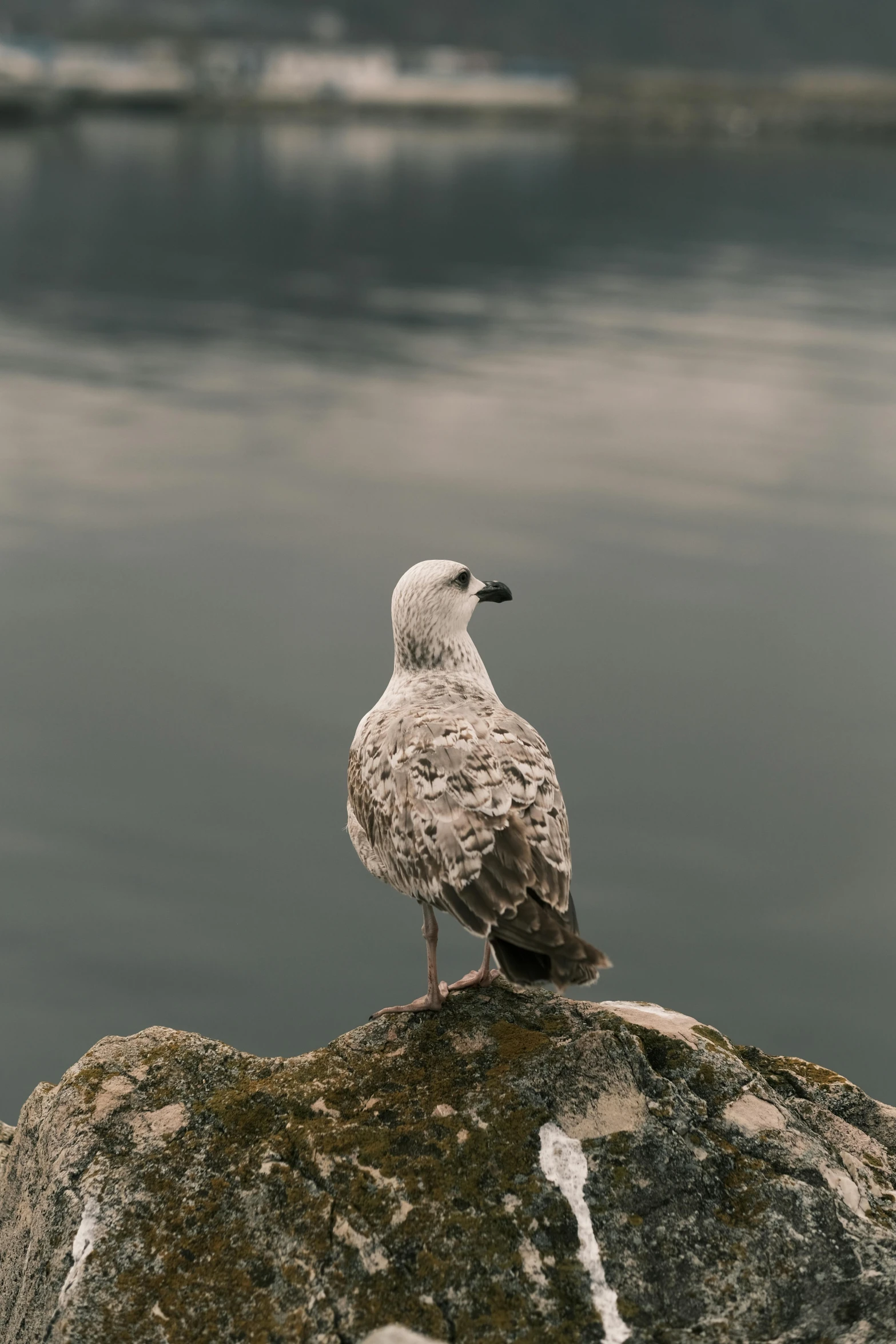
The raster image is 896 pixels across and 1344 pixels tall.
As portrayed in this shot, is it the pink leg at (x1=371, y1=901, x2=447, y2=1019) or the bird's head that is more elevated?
the bird's head

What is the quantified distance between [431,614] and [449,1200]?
9.85ft

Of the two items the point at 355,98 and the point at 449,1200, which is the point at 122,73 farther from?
the point at 449,1200

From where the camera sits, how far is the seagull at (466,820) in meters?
5.54

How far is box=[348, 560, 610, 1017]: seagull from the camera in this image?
218 inches

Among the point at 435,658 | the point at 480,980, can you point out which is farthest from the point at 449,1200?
the point at 435,658

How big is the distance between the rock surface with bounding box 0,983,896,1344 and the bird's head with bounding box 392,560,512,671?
80.8 inches

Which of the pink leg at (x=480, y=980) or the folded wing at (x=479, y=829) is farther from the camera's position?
the pink leg at (x=480, y=980)

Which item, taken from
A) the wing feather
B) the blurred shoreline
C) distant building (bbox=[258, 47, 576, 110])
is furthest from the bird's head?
distant building (bbox=[258, 47, 576, 110])

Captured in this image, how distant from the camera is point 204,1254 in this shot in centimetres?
490

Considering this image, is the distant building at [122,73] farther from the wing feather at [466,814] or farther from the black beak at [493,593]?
the wing feather at [466,814]

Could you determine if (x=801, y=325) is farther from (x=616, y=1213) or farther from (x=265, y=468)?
(x=616, y=1213)

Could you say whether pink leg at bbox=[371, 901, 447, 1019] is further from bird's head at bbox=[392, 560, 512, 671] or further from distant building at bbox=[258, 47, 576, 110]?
distant building at bbox=[258, 47, 576, 110]

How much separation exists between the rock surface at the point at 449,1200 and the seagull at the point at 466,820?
0.48 meters

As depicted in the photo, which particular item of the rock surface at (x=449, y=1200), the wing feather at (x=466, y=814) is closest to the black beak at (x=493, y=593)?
the wing feather at (x=466, y=814)
